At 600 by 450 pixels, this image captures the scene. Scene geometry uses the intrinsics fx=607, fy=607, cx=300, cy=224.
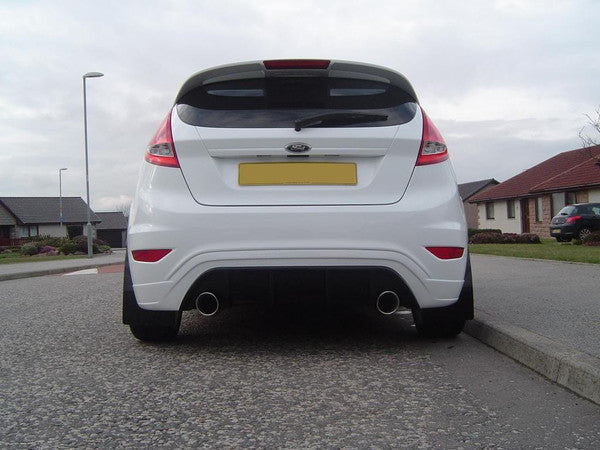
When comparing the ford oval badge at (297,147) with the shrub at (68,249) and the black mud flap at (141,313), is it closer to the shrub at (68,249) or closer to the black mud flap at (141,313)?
the black mud flap at (141,313)

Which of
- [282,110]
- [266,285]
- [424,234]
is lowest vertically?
[266,285]

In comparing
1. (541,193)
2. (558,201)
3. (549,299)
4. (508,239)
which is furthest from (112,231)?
(549,299)

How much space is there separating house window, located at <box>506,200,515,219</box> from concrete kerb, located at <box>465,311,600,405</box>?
3671cm

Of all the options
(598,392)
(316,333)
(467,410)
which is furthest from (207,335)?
(598,392)

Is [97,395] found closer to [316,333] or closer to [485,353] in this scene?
[316,333]

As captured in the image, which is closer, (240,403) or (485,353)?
(240,403)

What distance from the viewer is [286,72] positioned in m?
3.66

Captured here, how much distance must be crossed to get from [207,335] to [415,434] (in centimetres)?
228

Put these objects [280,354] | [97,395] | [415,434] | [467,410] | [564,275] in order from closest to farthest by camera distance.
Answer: [415,434]
[467,410]
[97,395]
[280,354]
[564,275]

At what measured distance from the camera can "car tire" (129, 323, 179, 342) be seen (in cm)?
390

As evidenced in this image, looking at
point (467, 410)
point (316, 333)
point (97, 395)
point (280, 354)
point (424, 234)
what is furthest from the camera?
point (316, 333)

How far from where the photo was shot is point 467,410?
269 centimetres

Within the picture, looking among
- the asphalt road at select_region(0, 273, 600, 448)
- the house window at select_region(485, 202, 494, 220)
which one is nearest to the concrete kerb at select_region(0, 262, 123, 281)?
the asphalt road at select_region(0, 273, 600, 448)

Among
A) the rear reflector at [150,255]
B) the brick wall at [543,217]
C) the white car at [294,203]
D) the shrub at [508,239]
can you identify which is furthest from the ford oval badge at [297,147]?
the brick wall at [543,217]
